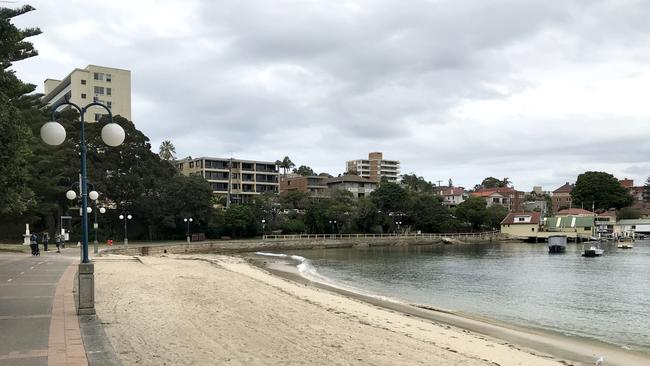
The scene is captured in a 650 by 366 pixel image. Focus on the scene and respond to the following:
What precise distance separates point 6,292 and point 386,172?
589 feet

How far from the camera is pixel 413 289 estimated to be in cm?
3064

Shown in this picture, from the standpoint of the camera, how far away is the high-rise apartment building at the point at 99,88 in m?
88.5

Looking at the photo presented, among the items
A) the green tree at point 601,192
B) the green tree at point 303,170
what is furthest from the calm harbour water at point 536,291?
the green tree at point 303,170

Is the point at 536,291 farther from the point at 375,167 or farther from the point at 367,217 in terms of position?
the point at 375,167

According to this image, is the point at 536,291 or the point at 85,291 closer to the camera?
the point at 85,291

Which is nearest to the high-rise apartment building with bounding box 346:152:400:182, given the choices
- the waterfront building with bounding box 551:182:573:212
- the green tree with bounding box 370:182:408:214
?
the waterfront building with bounding box 551:182:573:212

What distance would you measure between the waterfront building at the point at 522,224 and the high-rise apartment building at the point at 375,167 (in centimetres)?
7268

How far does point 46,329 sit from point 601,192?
144 m

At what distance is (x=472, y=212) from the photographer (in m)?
113

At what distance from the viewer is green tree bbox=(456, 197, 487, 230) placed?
113 metres

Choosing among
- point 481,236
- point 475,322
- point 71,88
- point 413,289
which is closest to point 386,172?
point 481,236

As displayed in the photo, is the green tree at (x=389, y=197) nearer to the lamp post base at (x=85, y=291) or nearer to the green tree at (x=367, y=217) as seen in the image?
the green tree at (x=367, y=217)

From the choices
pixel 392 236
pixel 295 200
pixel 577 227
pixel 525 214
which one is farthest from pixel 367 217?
pixel 577 227

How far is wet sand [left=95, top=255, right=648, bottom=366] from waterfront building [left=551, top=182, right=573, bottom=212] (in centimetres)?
17393
